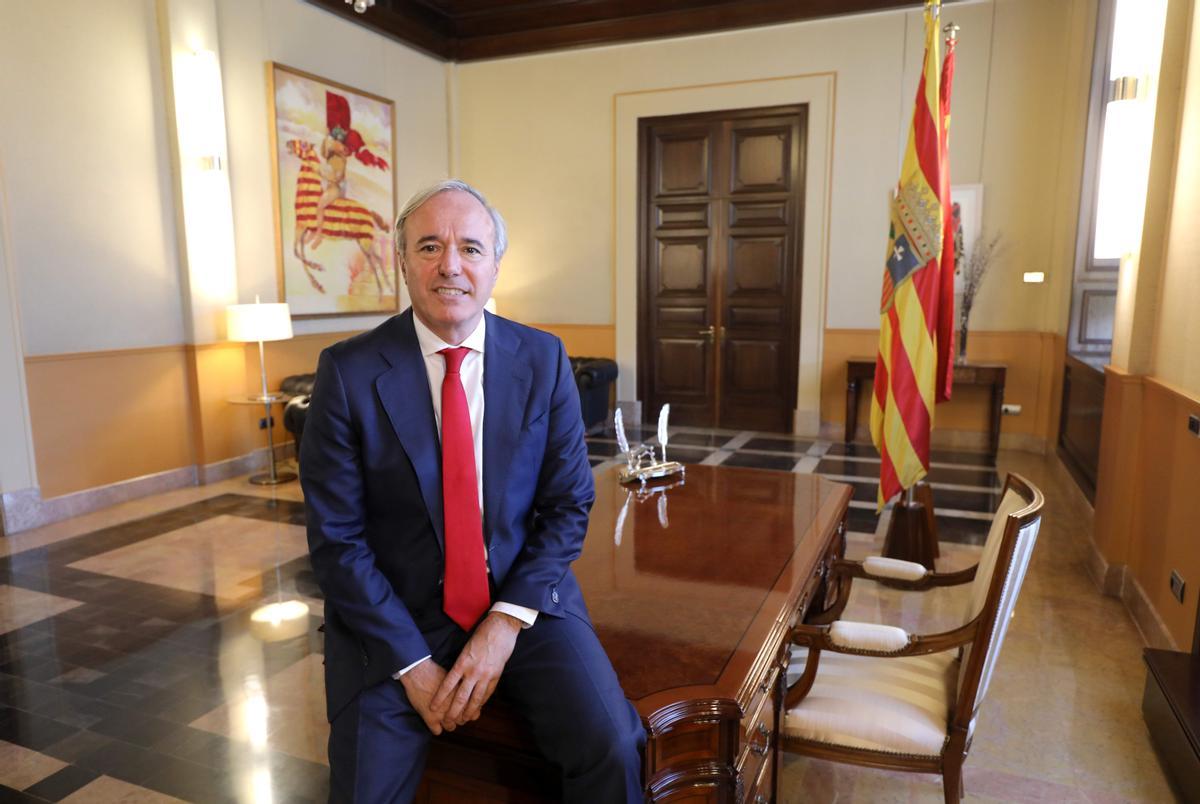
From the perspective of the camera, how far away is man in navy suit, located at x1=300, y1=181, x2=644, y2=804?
1.34 m

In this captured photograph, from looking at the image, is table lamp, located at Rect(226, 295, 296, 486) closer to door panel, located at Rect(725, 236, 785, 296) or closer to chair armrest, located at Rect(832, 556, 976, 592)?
door panel, located at Rect(725, 236, 785, 296)

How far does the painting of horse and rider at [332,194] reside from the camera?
623cm

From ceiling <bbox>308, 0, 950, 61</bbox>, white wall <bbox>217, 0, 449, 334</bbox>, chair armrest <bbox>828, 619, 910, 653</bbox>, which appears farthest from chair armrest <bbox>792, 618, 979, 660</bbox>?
ceiling <bbox>308, 0, 950, 61</bbox>

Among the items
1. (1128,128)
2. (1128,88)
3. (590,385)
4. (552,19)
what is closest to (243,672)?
(590,385)

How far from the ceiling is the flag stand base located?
4839mm

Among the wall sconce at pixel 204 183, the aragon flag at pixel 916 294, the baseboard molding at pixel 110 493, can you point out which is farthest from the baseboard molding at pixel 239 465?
the aragon flag at pixel 916 294

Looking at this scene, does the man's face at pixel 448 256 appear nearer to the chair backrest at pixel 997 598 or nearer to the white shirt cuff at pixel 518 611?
the white shirt cuff at pixel 518 611

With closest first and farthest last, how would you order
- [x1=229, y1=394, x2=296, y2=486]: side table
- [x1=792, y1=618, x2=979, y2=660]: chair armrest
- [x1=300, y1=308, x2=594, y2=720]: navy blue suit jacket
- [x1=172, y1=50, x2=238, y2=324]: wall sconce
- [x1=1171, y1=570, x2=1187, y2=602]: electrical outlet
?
1. [x1=300, y1=308, x2=594, y2=720]: navy blue suit jacket
2. [x1=792, y1=618, x2=979, y2=660]: chair armrest
3. [x1=1171, y1=570, x2=1187, y2=602]: electrical outlet
4. [x1=172, y1=50, x2=238, y2=324]: wall sconce
5. [x1=229, y1=394, x2=296, y2=486]: side table

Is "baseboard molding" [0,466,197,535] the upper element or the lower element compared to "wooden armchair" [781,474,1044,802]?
lower

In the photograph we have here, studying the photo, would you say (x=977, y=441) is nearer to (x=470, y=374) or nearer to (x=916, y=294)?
(x=916, y=294)

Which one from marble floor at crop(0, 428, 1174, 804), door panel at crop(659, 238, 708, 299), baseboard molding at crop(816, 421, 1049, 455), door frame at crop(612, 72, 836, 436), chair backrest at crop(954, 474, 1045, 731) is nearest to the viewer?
chair backrest at crop(954, 474, 1045, 731)

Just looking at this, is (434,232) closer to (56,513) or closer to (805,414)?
(56,513)

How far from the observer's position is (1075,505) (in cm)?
496

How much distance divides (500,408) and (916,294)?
2.81 m
